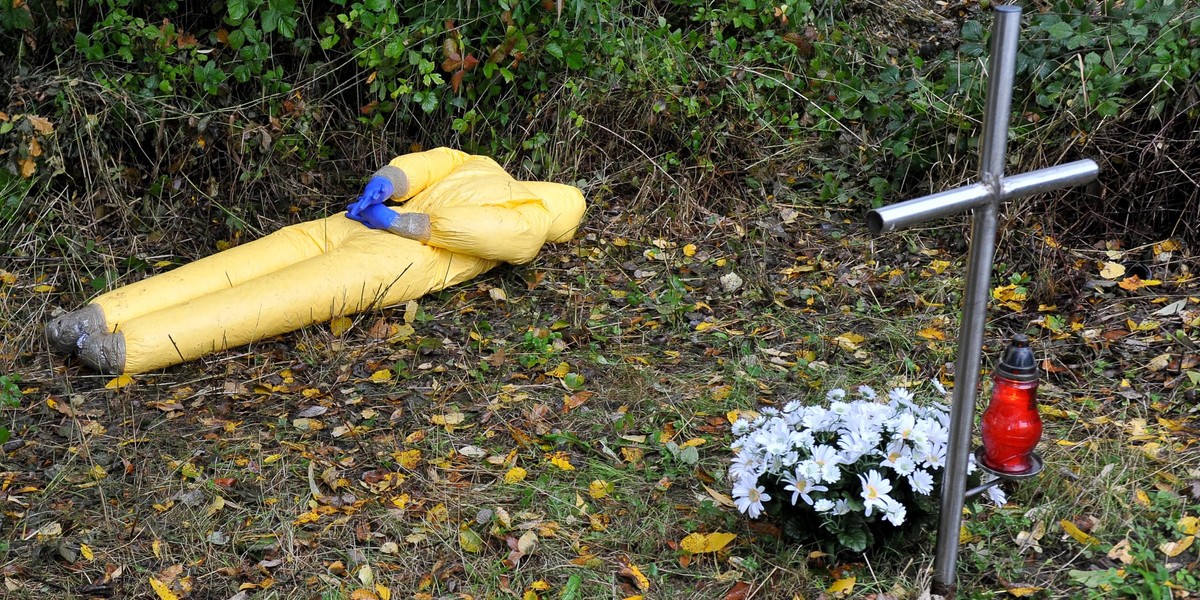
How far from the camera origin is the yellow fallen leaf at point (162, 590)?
2662 millimetres

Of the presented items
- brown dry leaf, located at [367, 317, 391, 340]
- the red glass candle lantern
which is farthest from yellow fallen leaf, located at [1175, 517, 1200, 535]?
brown dry leaf, located at [367, 317, 391, 340]

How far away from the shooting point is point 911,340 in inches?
147

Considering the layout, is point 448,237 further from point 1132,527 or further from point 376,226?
point 1132,527

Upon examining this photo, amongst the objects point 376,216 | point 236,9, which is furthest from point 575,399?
point 236,9

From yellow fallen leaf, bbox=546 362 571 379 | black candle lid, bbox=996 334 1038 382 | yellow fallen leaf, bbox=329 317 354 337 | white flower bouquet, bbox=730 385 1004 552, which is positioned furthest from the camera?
yellow fallen leaf, bbox=329 317 354 337

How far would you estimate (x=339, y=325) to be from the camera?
3.92 m

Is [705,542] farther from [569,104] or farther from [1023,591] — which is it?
[569,104]

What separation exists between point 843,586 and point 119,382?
2375mm

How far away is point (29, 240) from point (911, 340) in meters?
3.38

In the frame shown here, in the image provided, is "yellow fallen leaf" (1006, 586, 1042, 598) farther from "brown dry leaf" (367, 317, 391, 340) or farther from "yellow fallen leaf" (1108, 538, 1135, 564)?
"brown dry leaf" (367, 317, 391, 340)

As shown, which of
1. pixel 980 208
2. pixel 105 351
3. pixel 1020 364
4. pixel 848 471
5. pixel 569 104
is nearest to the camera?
A: pixel 980 208

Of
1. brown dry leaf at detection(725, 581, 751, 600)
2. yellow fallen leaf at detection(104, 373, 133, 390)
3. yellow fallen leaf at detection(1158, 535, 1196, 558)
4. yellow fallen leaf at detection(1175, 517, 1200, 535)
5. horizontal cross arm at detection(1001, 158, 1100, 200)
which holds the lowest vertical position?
yellow fallen leaf at detection(104, 373, 133, 390)

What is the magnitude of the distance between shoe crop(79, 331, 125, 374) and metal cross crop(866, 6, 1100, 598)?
8.40 ft

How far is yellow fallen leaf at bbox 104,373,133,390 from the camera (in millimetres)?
3549
